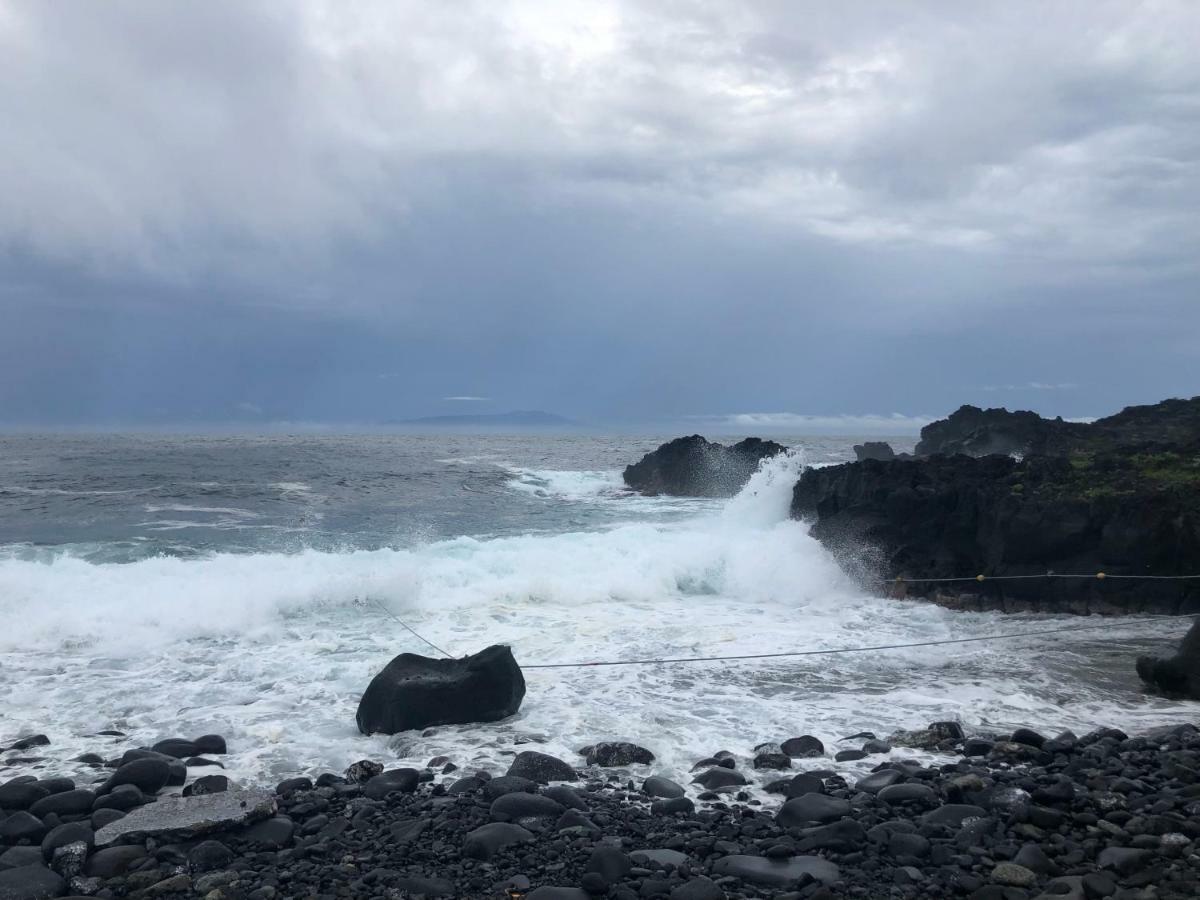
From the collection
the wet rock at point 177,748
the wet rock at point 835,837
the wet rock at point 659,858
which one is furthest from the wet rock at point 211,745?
the wet rock at point 835,837

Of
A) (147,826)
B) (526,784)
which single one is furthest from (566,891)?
(147,826)

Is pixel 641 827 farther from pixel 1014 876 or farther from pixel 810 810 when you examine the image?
pixel 1014 876

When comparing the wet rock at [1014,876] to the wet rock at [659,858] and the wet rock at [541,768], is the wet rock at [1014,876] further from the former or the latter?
the wet rock at [541,768]

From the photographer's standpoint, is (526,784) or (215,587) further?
(215,587)

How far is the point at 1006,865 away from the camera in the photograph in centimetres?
460

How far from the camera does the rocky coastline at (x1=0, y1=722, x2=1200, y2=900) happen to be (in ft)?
14.8

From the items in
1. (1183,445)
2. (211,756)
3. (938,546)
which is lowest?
(211,756)

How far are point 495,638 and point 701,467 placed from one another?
72.4 feet

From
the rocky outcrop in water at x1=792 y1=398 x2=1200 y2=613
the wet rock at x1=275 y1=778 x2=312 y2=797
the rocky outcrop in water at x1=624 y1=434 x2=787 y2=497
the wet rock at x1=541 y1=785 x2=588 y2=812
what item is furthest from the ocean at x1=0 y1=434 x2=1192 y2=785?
the rocky outcrop in water at x1=624 y1=434 x2=787 y2=497

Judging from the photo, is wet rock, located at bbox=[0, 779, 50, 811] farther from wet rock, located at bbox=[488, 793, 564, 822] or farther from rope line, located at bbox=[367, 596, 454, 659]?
rope line, located at bbox=[367, 596, 454, 659]

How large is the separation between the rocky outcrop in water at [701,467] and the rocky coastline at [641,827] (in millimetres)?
25184

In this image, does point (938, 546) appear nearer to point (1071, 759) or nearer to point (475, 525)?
point (1071, 759)

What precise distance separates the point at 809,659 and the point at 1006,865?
17.6 ft

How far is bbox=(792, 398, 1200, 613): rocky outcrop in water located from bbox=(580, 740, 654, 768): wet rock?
27.6ft
